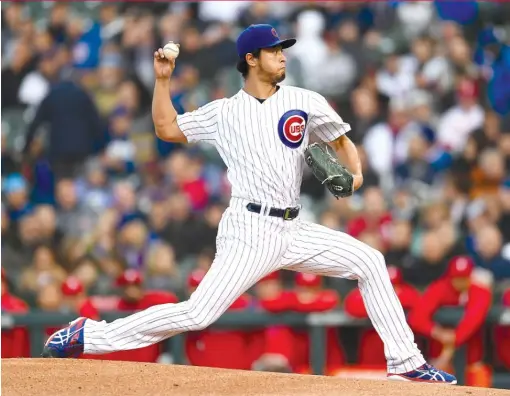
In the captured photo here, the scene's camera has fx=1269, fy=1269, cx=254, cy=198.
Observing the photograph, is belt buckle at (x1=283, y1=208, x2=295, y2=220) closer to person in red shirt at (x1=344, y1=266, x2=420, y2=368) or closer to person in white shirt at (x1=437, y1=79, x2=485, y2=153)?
person in red shirt at (x1=344, y1=266, x2=420, y2=368)

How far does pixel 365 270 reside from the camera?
5746mm

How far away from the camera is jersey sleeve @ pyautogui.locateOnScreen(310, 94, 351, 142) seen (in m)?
5.79

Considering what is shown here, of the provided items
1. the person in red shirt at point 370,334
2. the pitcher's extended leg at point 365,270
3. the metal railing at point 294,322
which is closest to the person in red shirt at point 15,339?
the metal railing at point 294,322

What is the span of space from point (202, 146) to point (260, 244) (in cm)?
449

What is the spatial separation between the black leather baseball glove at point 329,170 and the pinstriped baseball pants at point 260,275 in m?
0.22

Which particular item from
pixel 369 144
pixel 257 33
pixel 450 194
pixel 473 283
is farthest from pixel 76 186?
pixel 257 33

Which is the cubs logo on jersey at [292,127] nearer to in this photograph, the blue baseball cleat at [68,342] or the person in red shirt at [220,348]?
the blue baseball cleat at [68,342]

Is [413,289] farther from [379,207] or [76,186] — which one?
[76,186]

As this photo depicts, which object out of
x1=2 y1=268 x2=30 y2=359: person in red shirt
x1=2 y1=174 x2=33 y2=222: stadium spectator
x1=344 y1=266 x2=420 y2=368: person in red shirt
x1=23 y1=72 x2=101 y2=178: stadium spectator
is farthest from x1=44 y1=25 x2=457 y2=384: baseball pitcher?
x1=23 y1=72 x2=101 y2=178: stadium spectator

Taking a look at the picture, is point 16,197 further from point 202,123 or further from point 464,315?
point 202,123

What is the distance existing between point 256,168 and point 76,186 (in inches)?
182

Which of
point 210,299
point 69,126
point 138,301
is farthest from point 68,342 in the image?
point 69,126

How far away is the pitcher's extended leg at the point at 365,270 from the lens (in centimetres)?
573

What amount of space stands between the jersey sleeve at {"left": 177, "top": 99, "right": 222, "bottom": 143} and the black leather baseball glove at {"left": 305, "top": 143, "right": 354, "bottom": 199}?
443mm
